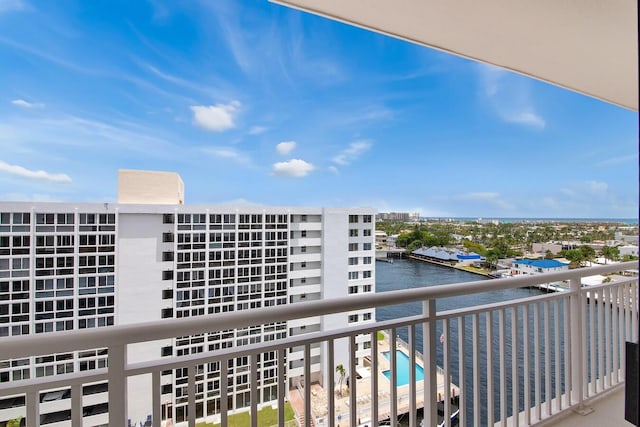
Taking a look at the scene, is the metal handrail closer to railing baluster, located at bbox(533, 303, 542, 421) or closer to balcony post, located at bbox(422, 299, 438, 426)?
balcony post, located at bbox(422, 299, 438, 426)

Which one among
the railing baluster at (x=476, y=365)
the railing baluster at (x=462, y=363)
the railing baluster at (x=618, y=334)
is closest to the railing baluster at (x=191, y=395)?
the railing baluster at (x=462, y=363)

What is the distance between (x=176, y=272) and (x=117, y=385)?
176 centimetres

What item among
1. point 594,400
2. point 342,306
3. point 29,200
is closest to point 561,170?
point 594,400

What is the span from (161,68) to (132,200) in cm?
151

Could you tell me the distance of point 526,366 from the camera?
1.71 metres

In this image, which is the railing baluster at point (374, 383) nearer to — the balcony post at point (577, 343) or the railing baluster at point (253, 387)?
the railing baluster at point (253, 387)

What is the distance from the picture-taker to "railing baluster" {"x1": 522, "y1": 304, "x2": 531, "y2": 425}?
1.71 m

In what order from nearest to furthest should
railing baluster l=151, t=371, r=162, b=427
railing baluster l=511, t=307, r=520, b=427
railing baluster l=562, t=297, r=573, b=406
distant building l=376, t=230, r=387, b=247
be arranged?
railing baluster l=151, t=371, r=162, b=427 < railing baluster l=511, t=307, r=520, b=427 < railing baluster l=562, t=297, r=573, b=406 < distant building l=376, t=230, r=387, b=247

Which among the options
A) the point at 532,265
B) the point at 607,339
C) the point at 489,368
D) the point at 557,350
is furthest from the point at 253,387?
the point at 607,339

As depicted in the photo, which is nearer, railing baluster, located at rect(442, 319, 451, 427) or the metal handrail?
the metal handrail

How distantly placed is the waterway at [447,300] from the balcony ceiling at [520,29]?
4.47 ft

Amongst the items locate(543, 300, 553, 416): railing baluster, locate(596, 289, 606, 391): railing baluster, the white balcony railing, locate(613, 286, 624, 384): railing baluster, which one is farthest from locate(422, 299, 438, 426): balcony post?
locate(613, 286, 624, 384): railing baluster

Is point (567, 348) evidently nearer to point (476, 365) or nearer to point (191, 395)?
point (476, 365)

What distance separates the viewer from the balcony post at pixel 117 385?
2.84ft
